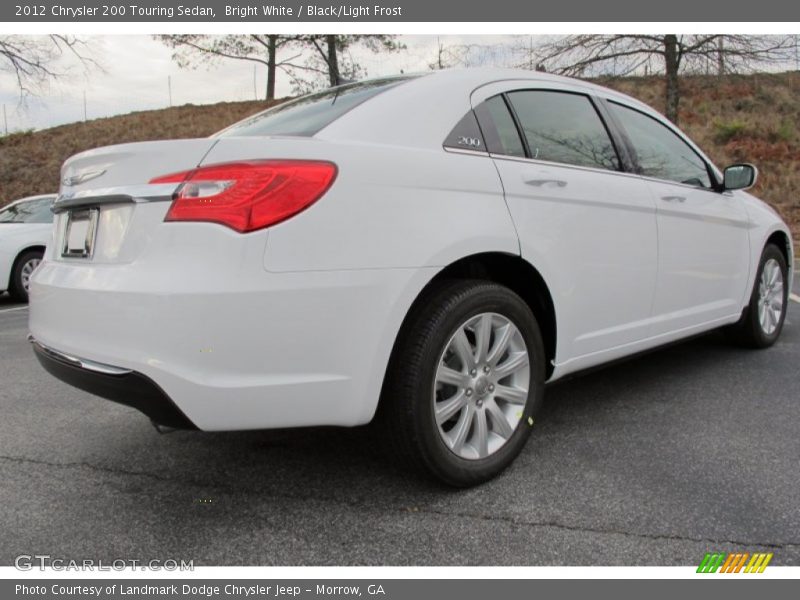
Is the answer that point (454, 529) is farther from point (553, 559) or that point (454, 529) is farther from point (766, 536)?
point (766, 536)

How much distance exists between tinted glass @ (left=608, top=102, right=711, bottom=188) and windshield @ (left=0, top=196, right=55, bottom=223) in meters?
8.02

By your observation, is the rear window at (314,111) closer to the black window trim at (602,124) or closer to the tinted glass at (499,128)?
the tinted glass at (499,128)

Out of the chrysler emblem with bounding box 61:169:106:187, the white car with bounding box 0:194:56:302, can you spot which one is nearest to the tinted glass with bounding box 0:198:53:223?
the white car with bounding box 0:194:56:302

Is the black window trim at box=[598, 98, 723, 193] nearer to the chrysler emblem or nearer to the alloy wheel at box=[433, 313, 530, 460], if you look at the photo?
the alloy wheel at box=[433, 313, 530, 460]

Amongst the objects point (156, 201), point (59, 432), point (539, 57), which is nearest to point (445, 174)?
point (156, 201)

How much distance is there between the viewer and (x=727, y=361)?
4.18m

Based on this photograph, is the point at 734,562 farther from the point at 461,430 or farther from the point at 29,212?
the point at 29,212

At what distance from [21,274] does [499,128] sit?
790cm

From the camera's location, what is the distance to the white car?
824cm

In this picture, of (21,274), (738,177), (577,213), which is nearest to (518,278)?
(577,213)

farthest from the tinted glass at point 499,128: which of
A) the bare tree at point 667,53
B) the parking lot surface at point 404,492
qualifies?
Result: the bare tree at point 667,53

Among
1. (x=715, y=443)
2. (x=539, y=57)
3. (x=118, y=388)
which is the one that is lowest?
(x=715, y=443)

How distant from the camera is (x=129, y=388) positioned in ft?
6.18

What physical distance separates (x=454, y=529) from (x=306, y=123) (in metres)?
1.50
